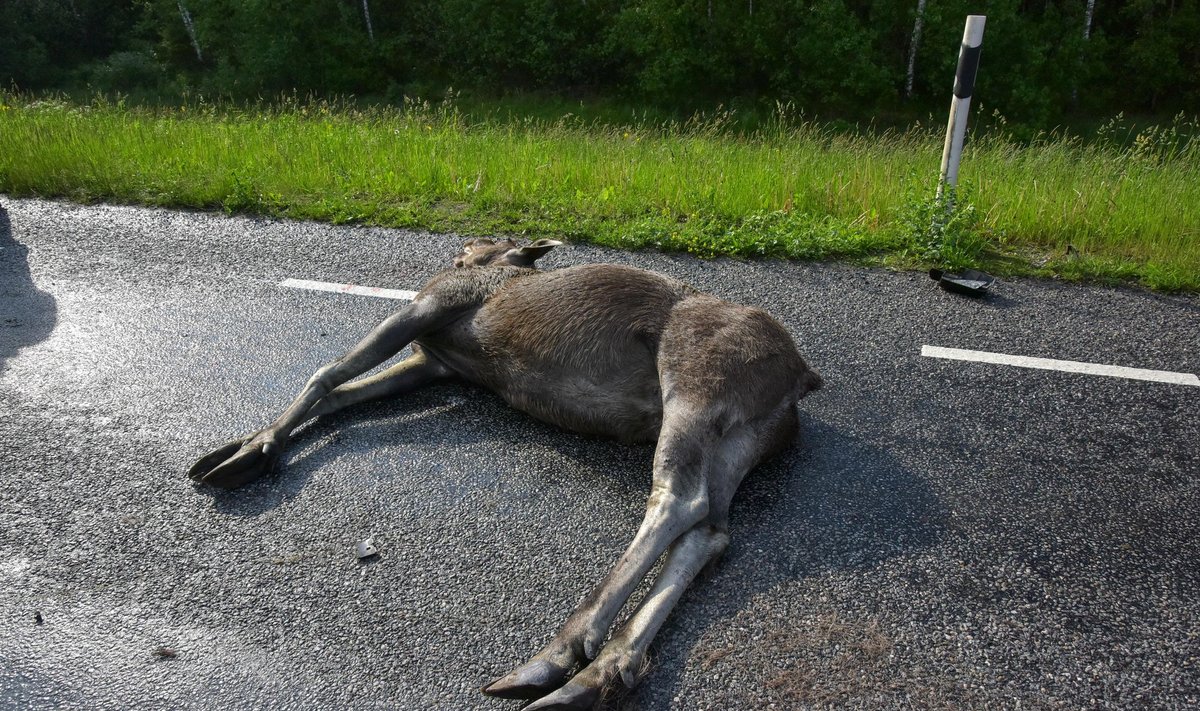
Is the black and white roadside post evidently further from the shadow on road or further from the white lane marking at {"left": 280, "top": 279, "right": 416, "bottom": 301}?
the shadow on road

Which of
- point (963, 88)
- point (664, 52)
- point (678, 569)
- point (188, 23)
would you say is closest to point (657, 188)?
point (963, 88)

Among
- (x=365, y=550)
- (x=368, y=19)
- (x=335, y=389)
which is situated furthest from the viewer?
(x=368, y=19)

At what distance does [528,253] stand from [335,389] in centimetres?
124

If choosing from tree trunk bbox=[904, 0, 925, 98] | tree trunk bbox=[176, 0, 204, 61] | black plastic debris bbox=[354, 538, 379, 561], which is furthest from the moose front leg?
tree trunk bbox=[176, 0, 204, 61]

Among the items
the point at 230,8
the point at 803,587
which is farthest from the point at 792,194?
the point at 230,8

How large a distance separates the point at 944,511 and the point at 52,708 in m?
3.37

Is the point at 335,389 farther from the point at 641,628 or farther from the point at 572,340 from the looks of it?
the point at 641,628

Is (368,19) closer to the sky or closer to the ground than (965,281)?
closer to the sky

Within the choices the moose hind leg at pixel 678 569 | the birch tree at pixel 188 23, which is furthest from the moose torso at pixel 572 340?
the birch tree at pixel 188 23

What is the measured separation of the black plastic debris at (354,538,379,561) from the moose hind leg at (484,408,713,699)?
950mm

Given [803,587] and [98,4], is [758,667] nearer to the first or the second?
[803,587]

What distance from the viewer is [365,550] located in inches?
137

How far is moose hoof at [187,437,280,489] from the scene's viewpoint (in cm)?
385

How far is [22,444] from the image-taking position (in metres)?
4.30
